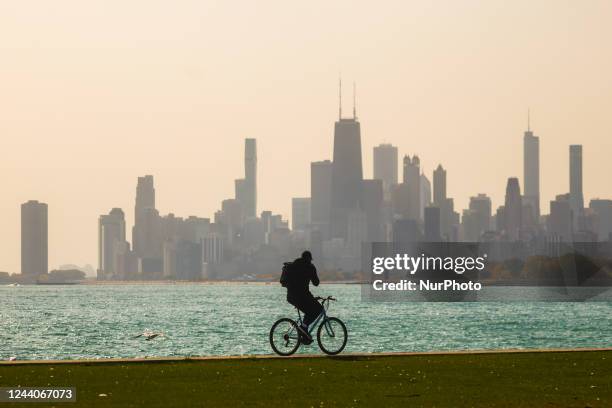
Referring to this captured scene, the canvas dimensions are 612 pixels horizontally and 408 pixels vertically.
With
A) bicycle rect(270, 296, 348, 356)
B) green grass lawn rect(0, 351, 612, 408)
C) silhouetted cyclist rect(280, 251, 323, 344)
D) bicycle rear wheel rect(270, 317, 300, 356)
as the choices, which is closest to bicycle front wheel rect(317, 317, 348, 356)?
bicycle rect(270, 296, 348, 356)

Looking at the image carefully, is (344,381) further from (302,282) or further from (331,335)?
(331,335)

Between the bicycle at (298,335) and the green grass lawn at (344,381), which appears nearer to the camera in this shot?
the green grass lawn at (344,381)

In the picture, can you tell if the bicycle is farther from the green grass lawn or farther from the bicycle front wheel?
the green grass lawn

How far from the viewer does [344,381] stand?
65.4 ft

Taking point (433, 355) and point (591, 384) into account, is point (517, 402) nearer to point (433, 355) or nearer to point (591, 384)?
point (591, 384)

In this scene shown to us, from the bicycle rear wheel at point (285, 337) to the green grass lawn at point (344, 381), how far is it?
1.30m

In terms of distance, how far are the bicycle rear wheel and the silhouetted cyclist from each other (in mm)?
374

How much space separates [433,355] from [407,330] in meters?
54.4

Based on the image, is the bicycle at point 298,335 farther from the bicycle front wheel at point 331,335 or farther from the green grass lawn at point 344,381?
the green grass lawn at point 344,381

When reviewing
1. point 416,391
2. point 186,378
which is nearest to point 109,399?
point 186,378

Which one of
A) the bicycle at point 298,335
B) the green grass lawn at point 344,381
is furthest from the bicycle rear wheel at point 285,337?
the green grass lawn at point 344,381

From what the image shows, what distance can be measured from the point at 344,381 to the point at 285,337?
512 centimetres

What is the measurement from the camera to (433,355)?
79.2ft

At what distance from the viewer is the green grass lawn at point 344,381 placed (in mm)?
17500
